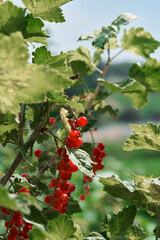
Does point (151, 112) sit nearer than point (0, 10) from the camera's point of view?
No

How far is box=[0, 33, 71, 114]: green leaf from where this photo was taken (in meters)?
0.44

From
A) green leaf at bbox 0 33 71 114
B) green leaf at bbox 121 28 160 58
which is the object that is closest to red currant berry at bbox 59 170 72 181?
green leaf at bbox 0 33 71 114

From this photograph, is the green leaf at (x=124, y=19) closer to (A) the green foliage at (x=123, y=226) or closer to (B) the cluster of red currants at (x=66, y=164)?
(B) the cluster of red currants at (x=66, y=164)

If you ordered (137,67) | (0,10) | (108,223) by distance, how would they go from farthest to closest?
(137,67), (108,223), (0,10)

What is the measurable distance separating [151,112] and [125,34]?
12939mm

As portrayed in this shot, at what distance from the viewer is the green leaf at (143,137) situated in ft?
2.68

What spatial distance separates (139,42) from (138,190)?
827mm

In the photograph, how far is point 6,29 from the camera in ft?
2.17

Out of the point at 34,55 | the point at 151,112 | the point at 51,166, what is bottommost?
the point at 151,112

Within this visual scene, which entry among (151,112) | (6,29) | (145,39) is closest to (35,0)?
(6,29)

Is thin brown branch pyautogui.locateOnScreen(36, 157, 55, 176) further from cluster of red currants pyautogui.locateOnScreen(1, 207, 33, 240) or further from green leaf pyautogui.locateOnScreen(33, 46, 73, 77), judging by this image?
green leaf pyautogui.locateOnScreen(33, 46, 73, 77)

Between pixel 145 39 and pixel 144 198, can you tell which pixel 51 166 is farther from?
pixel 145 39

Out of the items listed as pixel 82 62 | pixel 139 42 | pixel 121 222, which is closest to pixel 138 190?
pixel 121 222

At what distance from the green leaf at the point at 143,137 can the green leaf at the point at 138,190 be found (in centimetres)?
8
